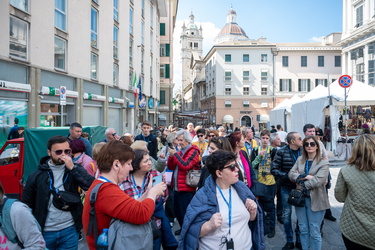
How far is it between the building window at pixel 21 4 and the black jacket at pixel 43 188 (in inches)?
433

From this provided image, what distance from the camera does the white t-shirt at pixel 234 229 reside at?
2.54 meters

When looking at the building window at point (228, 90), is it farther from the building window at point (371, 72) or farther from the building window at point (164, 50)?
the building window at point (371, 72)

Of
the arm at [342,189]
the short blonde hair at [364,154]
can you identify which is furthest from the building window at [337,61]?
the arm at [342,189]

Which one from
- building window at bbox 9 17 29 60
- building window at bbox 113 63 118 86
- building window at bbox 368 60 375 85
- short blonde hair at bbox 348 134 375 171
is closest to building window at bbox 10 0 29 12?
building window at bbox 9 17 29 60

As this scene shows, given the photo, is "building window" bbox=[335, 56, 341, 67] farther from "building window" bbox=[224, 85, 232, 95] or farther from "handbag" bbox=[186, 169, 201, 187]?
"handbag" bbox=[186, 169, 201, 187]

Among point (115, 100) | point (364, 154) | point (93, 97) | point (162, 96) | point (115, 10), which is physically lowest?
point (364, 154)

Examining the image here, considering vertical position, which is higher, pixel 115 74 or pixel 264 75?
pixel 264 75

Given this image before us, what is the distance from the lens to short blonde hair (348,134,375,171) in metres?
2.85

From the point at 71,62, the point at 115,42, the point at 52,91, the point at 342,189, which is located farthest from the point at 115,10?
the point at 342,189

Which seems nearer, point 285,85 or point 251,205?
point 251,205

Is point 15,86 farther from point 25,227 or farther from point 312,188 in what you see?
point 312,188

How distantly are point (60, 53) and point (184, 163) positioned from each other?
509 inches

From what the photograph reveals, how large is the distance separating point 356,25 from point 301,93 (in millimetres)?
18588

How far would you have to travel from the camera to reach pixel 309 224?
4066 mm
